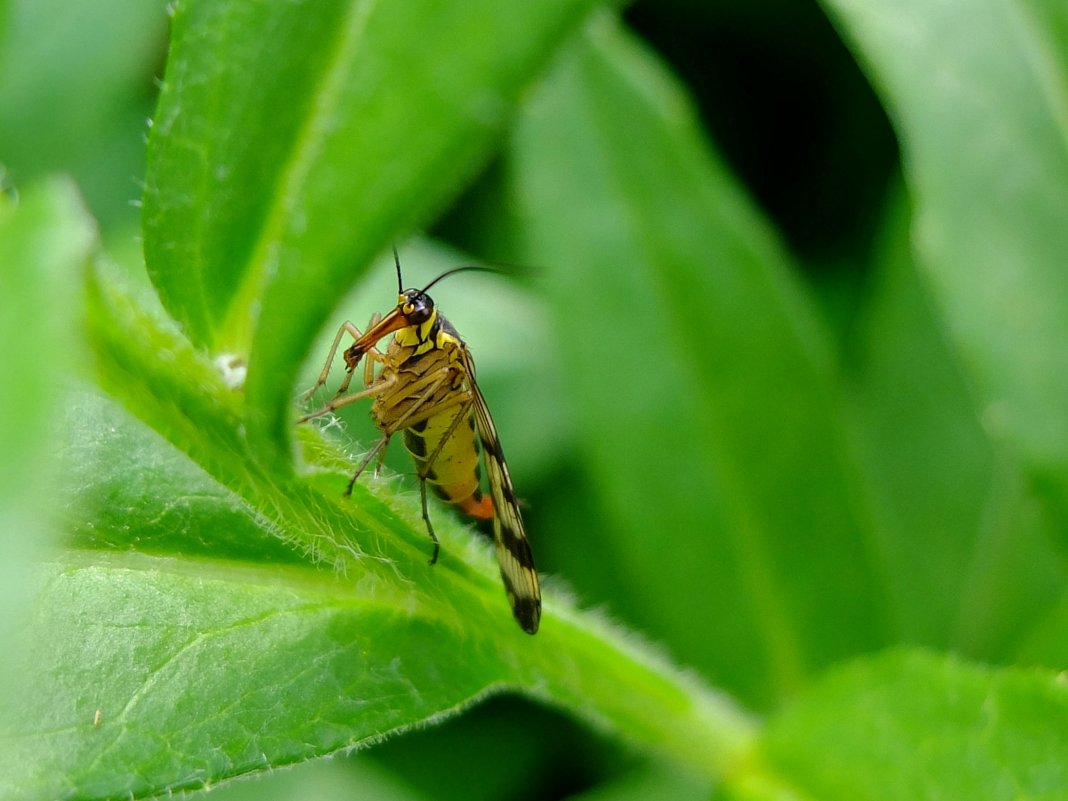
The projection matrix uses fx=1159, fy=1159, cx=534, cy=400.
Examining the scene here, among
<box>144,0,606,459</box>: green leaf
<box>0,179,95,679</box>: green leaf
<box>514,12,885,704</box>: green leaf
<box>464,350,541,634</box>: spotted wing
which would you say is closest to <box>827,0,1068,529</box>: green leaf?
<box>514,12,885,704</box>: green leaf

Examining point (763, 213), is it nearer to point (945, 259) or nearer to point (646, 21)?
point (646, 21)

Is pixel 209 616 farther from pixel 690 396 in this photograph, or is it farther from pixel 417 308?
pixel 690 396

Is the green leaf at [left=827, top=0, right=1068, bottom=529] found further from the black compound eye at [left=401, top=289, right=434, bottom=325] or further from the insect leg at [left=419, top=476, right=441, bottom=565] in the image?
the insect leg at [left=419, top=476, right=441, bottom=565]

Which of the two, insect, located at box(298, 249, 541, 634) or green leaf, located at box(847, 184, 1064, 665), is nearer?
insect, located at box(298, 249, 541, 634)

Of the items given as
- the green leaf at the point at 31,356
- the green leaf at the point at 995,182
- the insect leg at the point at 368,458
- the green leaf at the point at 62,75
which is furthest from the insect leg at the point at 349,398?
the green leaf at the point at 62,75

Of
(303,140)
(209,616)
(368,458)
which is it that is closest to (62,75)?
(368,458)

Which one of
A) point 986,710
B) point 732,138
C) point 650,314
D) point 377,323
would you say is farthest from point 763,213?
point 986,710

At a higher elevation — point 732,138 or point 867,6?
point 867,6
